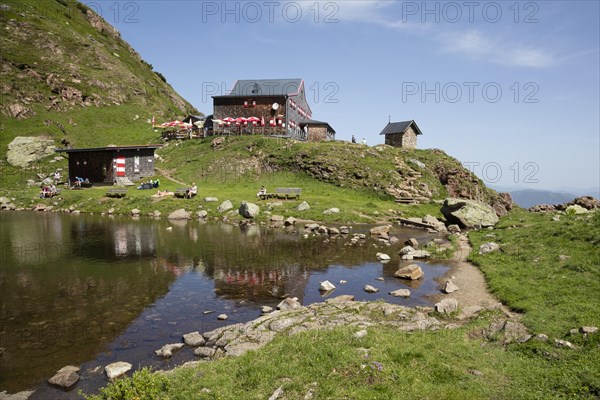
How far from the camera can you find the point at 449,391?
9.99 metres

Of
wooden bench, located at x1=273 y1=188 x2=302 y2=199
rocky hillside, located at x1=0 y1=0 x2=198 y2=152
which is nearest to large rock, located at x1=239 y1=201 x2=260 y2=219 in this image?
wooden bench, located at x1=273 y1=188 x2=302 y2=199

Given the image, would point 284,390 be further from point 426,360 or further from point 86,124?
point 86,124

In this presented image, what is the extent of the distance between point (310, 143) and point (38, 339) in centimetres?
5997

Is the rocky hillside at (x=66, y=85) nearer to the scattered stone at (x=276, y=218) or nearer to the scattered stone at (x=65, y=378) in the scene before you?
the scattered stone at (x=276, y=218)

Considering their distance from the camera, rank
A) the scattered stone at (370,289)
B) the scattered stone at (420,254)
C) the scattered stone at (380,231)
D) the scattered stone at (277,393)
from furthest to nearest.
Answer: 1. the scattered stone at (380,231)
2. the scattered stone at (420,254)
3. the scattered stone at (370,289)
4. the scattered stone at (277,393)

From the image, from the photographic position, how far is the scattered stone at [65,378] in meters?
12.4

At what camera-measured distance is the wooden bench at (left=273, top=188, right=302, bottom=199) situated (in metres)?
55.1

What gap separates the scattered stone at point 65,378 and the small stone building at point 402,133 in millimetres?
73458

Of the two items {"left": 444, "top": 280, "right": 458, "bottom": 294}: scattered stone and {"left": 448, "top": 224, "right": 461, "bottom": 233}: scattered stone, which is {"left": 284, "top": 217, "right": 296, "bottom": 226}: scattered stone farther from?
{"left": 444, "top": 280, "right": 458, "bottom": 294}: scattered stone

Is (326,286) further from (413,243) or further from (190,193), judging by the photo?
(190,193)

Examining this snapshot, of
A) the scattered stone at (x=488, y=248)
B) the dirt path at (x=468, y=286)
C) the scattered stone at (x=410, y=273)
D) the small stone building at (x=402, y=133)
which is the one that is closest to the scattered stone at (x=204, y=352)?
the dirt path at (x=468, y=286)

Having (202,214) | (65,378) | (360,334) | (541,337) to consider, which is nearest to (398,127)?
(202,214)

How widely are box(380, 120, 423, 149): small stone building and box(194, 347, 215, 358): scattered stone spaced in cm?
7018

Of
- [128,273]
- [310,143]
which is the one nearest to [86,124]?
[310,143]
